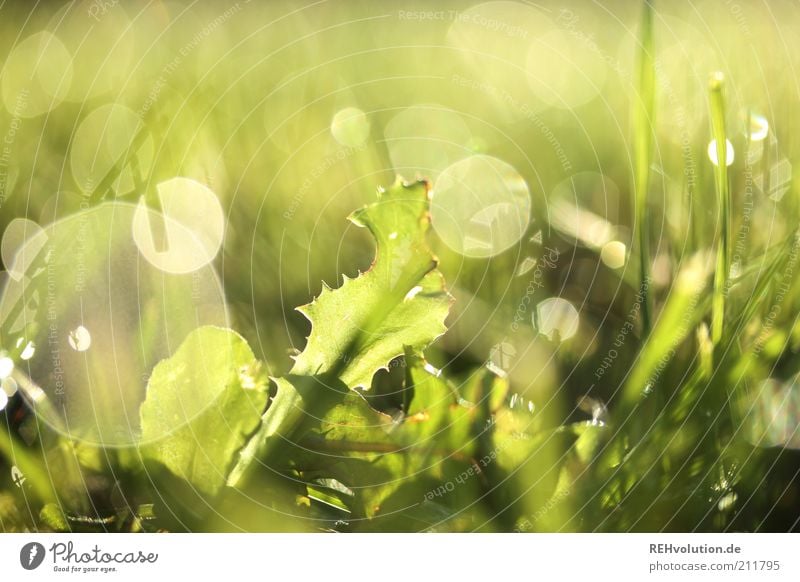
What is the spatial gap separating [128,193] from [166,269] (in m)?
0.08

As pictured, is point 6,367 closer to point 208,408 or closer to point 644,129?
point 208,408

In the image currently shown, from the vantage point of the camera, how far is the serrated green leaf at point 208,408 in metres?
0.54

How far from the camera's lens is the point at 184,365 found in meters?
0.57

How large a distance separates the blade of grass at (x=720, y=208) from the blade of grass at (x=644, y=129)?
0.06 metres

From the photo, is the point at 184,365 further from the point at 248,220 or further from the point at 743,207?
the point at 743,207

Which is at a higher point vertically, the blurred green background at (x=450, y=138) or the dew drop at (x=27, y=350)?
the blurred green background at (x=450, y=138)

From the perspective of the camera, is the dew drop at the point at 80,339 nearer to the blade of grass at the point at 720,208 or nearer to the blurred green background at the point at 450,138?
the blurred green background at the point at 450,138
